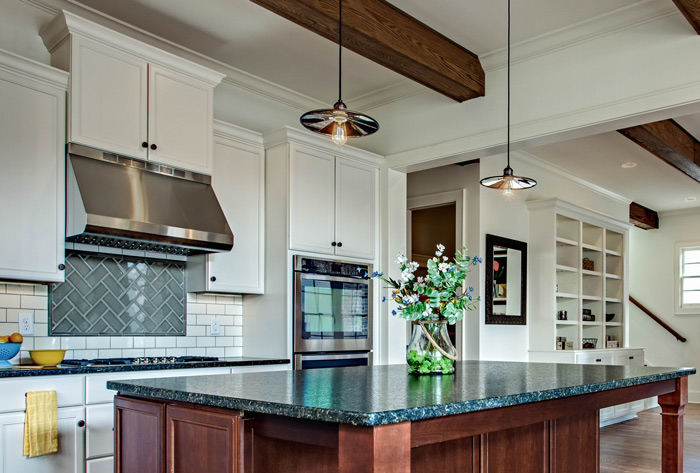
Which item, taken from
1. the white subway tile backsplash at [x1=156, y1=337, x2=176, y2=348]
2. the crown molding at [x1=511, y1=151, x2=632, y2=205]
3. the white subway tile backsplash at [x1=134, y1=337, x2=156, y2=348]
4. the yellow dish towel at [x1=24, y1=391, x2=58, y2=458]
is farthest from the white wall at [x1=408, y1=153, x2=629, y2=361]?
the yellow dish towel at [x1=24, y1=391, x2=58, y2=458]

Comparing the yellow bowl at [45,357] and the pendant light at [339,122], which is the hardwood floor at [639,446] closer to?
the pendant light at [339,122]

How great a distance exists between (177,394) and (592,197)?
6.97m

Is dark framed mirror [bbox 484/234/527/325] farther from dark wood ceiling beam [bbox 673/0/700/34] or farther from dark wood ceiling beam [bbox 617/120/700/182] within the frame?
→ dark wood ceiling beam [bbox 673/0/700/34]

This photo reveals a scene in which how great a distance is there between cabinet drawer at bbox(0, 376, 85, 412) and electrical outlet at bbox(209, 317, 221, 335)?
1319 millimetres

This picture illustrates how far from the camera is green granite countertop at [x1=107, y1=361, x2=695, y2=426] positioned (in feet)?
4.93

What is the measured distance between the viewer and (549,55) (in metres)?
4.08

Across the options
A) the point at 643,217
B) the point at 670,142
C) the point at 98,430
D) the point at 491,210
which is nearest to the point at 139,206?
the point at 98,430

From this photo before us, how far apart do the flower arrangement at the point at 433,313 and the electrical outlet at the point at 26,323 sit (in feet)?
6.52

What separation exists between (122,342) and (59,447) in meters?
0.92

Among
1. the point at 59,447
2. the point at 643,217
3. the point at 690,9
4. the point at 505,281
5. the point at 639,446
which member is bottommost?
the point at 639,446

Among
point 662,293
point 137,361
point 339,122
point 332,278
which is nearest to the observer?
point 339,122

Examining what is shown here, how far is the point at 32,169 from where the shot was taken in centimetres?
319

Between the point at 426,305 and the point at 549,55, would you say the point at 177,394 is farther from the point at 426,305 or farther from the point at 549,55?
the point at 549,55

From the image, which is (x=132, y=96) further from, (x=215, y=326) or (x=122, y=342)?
(x=215, y=326)
